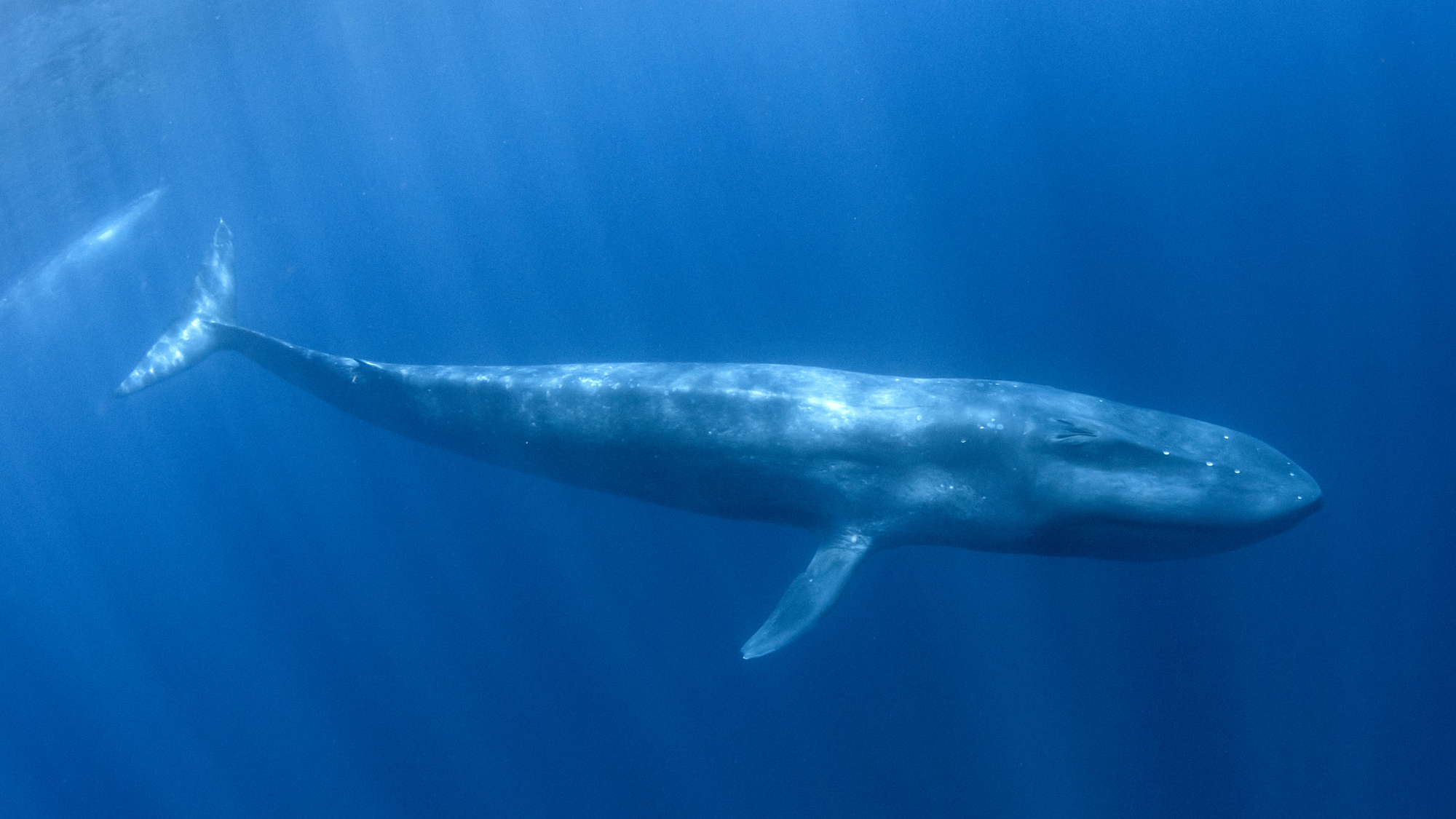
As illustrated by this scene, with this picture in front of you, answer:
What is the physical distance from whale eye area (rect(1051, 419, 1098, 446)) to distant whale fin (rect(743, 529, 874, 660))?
2.01 meters

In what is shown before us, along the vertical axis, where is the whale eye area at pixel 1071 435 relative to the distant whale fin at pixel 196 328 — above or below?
below

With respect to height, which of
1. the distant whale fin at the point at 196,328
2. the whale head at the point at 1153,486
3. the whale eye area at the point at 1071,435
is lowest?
the whale head at the point at 1153,486

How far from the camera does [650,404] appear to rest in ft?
28.4

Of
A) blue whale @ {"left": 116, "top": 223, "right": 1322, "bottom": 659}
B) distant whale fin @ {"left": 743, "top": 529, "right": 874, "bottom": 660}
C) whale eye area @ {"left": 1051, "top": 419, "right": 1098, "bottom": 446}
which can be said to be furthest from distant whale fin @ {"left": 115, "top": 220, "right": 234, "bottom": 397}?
whale eye area @ {"left": 1051, "top": 419, "right": 1098, "bottom": 446}

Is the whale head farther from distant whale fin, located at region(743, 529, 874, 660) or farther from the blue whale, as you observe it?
distant whale fin, located at region(743, 529, 874, 660)

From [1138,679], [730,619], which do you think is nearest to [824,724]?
[730,619]

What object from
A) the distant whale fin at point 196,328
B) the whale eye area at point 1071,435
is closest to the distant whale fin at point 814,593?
the whale eye area at point 1071,435

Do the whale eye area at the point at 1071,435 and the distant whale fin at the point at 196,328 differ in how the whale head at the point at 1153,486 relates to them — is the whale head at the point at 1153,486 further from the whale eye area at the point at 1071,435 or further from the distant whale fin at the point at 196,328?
the distant whale fin at the point at 196,328

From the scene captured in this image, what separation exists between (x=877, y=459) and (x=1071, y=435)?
1.78 m

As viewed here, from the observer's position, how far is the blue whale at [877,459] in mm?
6684

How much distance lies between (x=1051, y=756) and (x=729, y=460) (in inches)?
274

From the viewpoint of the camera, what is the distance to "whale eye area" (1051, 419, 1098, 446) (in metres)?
6.97

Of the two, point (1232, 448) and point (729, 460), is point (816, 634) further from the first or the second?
point (1232, 448)

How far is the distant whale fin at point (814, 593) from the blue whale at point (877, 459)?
18 millimetres
